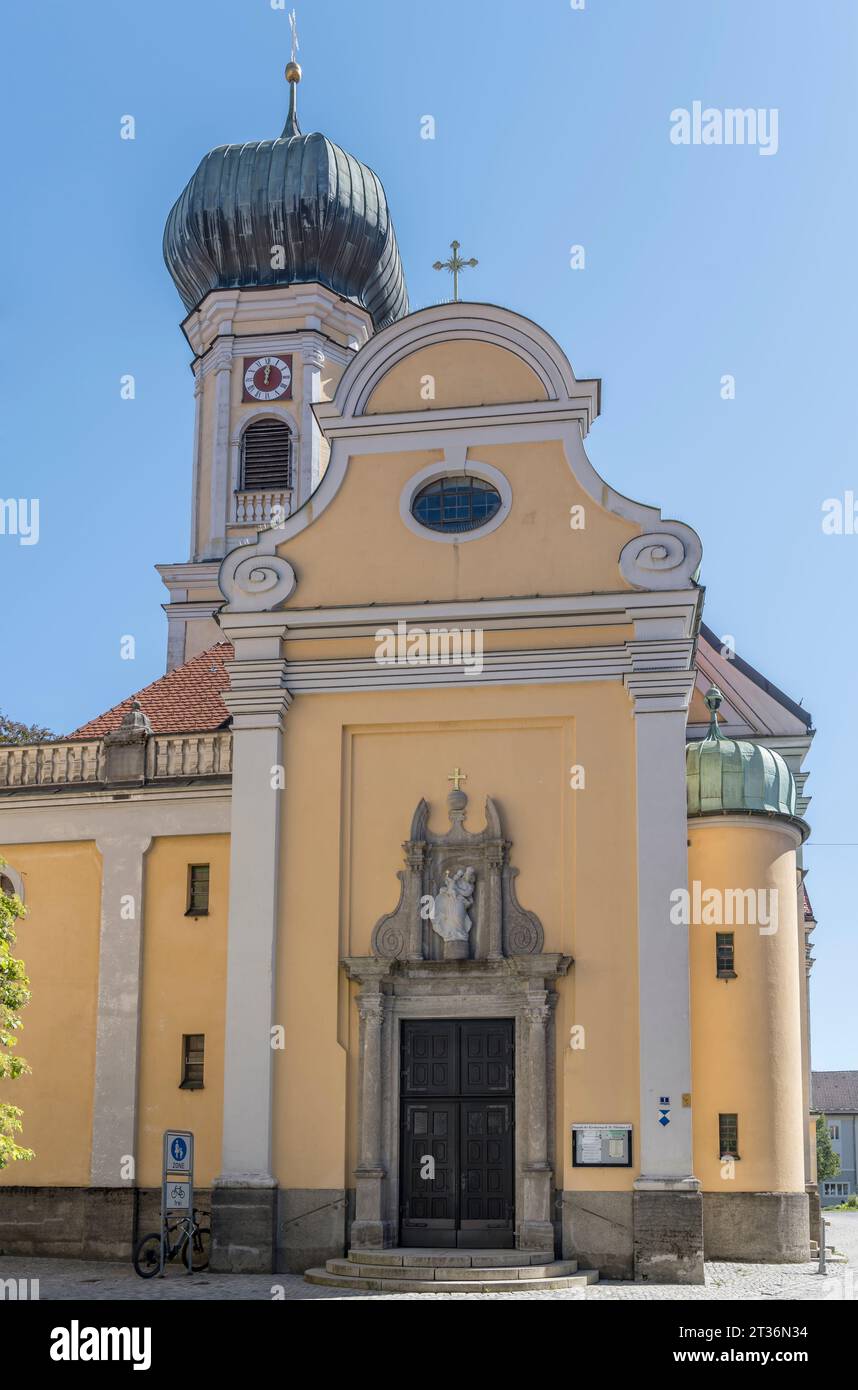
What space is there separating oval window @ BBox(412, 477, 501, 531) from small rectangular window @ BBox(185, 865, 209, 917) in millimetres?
5955

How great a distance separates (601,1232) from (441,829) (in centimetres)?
558

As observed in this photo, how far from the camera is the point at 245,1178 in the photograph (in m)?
23.5

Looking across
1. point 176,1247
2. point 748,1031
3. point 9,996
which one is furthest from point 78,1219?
point 748,1031

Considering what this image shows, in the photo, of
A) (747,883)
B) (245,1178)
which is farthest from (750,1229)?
(245,1178)

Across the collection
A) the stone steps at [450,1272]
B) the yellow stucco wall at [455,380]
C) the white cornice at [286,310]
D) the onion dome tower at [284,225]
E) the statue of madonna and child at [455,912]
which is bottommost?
the stone steps at [450,1272]

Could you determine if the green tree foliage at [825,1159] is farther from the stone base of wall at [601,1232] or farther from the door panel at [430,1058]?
the stone base of wall at [601,1232]

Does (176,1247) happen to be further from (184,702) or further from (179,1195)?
(184,702)

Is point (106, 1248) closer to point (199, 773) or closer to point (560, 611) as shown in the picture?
point (199, 773)

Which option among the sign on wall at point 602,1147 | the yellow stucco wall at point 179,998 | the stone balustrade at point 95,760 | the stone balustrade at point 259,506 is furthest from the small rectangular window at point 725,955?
the stone balustrade at point 259,506

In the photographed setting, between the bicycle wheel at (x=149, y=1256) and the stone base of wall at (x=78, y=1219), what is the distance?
1.51m

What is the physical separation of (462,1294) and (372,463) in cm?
1149

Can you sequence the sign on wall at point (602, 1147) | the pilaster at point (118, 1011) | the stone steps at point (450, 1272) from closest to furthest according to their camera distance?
the stone steps at point (450, 1272)
the sign on wall at point (602, 1147)
the pilaster at point (118, 1011)

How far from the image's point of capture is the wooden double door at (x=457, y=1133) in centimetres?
2309

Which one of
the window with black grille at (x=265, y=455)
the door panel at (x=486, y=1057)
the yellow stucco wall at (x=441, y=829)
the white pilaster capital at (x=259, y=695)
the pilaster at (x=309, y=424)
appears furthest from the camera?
the window with black grille at (x=265, y=455)
